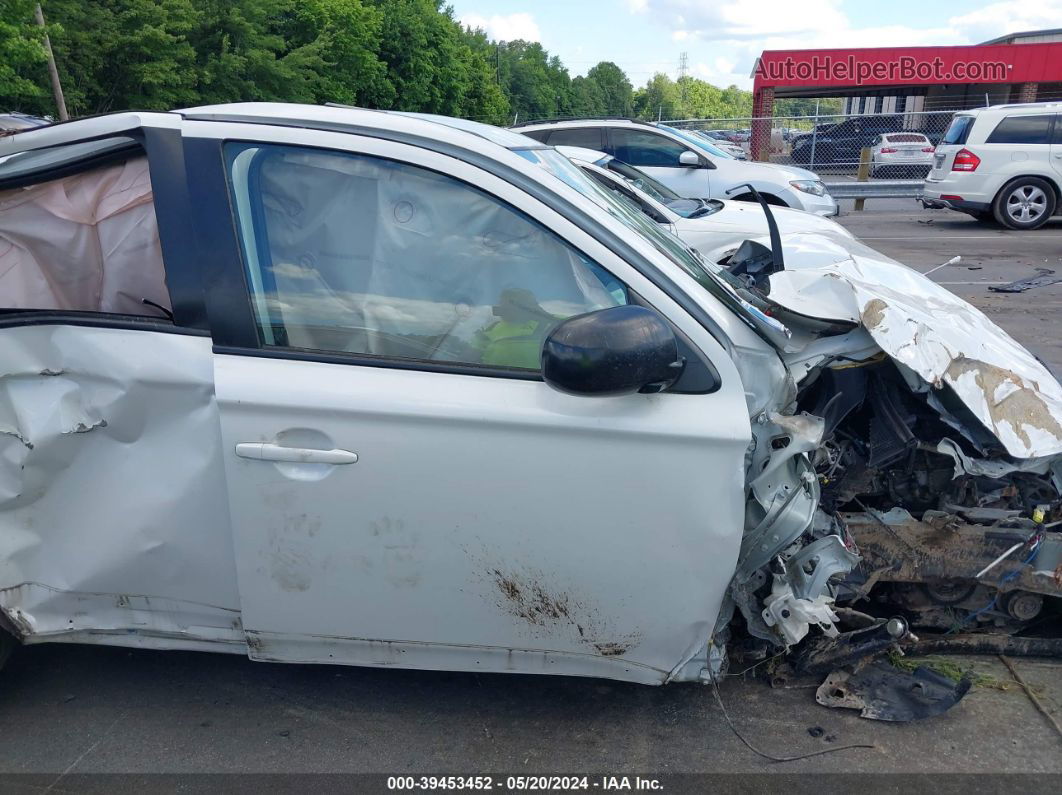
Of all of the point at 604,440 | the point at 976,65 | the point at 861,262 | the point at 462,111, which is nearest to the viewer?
the point at 604,440

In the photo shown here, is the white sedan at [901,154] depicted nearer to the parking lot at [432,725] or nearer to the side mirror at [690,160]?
the side mirror at [690,160]

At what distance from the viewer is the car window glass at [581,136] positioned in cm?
1223

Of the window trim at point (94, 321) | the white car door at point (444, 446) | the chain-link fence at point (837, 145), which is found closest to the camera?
the white car door at point (444, 446)

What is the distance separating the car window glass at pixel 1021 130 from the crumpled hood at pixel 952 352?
12970mm

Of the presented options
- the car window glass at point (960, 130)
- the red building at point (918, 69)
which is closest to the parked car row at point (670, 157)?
the car window glass at point (960, 130)

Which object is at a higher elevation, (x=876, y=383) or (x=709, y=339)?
(x=709, y=339)

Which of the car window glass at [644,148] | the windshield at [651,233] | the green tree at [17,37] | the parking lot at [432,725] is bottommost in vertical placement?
the parking lot at [432,725]

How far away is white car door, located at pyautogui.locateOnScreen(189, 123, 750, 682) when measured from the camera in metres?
2.38

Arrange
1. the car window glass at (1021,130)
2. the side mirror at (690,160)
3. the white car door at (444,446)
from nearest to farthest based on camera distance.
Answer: the white car door at (444,446) < the side mirror at (690,160) < the car window glass at (1021,130)

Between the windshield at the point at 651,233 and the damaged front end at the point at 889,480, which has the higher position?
the windshield at the point at 651,233

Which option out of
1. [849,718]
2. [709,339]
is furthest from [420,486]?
[849,718]

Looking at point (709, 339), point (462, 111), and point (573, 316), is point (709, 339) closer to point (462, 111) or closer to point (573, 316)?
point (573, 316)

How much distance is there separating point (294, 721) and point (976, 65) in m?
37.2

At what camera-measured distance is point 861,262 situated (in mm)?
3602
